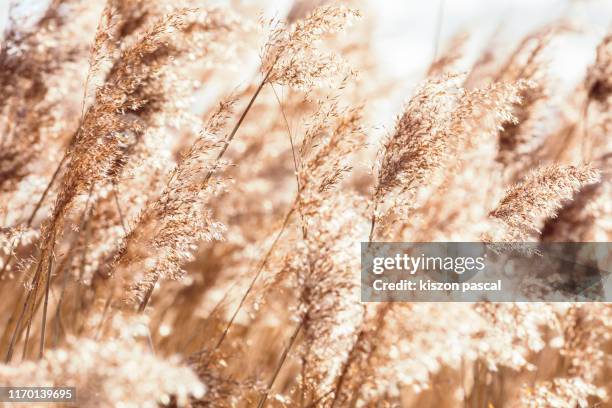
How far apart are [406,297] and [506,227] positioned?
409 mm

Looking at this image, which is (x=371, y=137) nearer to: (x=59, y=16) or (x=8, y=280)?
(x=59, y=16)

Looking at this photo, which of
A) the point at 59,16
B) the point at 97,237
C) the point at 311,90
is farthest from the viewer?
the point at 59,16

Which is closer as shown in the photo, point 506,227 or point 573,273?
point 506,227

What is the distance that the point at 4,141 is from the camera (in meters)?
2.67

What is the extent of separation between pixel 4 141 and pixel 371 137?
5.63 ft

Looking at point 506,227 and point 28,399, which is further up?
point 506,227

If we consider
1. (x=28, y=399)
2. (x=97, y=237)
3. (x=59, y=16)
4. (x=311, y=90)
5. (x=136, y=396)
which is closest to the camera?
(x=136, y=396)

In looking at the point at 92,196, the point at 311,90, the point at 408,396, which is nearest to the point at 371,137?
the point at 311,90

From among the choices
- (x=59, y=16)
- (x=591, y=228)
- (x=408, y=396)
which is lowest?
(x=408, y=396)

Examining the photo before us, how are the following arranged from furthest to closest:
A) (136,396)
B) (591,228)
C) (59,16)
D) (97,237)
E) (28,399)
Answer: (591,228) → (59,16) → (97,237) → (28,399) → (136,396)

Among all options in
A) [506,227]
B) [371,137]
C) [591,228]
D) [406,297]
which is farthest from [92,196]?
[591,228]

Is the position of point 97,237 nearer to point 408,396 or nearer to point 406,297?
point 406,297

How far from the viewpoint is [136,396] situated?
1138mm

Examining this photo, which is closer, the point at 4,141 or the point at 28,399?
the point at 28,399
